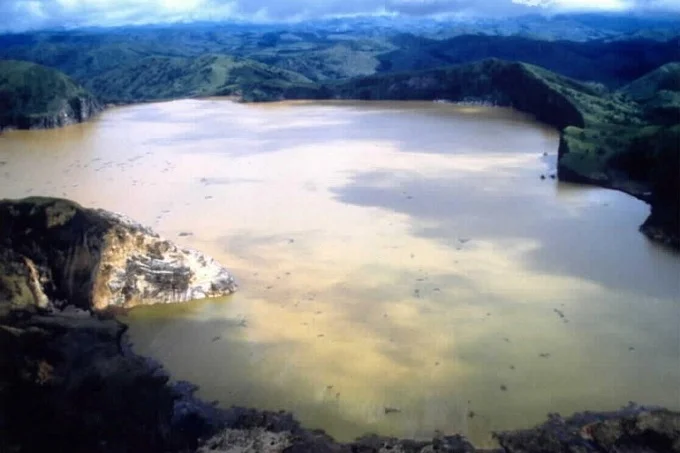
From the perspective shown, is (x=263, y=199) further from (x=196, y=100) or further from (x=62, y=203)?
(x=196, y=100)

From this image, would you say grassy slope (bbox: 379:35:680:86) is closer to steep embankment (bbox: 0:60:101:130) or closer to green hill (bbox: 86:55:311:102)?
green hill (bbox: 86:55:311:102)

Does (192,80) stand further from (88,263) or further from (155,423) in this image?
(155,423)

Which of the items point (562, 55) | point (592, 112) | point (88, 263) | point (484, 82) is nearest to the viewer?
point (88, 263)

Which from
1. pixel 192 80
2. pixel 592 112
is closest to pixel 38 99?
pixel 192 80

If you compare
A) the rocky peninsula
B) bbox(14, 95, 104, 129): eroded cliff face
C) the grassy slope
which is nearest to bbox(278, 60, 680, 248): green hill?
the rocky peninsula

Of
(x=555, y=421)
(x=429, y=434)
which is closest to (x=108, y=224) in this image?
(x=429, y=434)
